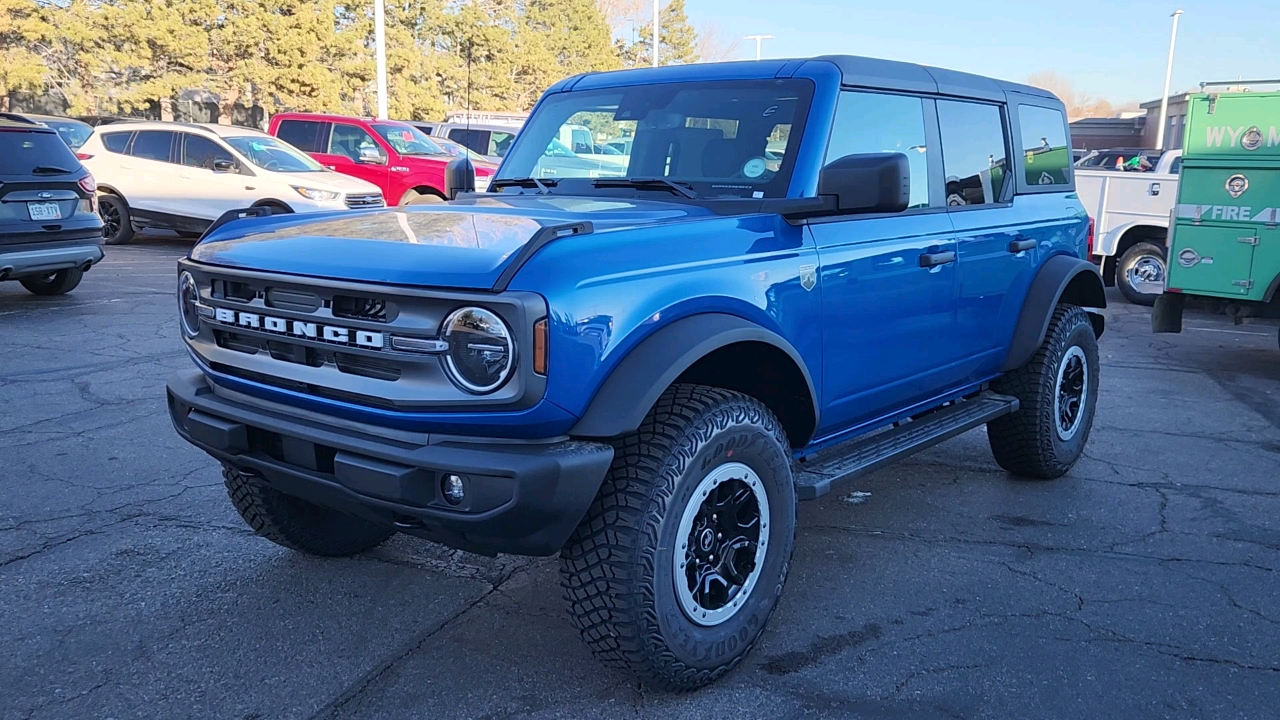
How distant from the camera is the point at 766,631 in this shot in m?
3.58

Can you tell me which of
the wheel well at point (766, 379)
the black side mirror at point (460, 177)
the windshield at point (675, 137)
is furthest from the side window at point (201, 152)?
the wheel well at point (766, 379)

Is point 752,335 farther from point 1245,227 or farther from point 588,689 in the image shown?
point 1245,227

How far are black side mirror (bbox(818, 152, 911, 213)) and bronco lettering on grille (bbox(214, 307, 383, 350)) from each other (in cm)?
154

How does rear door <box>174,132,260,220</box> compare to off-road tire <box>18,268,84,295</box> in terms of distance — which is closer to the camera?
off-road tire <box>18,268,84,295</box>

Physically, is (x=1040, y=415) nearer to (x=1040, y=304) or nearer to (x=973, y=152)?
(x=1040, y=304)

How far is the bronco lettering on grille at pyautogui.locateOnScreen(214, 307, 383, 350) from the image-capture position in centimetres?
287

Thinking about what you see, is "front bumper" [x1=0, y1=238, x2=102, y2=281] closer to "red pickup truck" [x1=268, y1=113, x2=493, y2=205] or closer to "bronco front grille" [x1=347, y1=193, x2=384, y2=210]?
"bronco front grille" [x1=347, y1=193, x2=384, y2=210]

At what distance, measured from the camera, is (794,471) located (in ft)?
12.0

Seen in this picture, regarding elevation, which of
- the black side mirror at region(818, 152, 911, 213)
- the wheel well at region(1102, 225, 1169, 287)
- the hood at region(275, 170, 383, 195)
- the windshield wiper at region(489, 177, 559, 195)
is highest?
the black side mirror at region(818, 152, 911, 213)

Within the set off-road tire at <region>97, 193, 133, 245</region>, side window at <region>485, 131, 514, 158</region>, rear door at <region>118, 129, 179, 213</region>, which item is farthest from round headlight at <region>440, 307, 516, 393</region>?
side window at <region>485, 131, 514, 158</region>

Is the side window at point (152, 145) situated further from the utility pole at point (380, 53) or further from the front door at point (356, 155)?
the utility pole at point (380, 53)

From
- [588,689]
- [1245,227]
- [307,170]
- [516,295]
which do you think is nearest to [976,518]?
[588,689]

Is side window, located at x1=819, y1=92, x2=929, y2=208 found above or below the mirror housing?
above

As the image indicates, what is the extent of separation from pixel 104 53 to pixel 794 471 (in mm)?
28363
